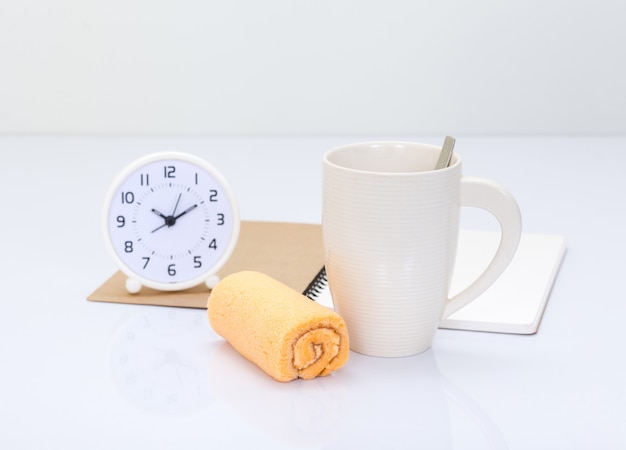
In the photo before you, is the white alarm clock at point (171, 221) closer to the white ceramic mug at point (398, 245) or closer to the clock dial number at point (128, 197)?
the clock dial number at point (128, 197)

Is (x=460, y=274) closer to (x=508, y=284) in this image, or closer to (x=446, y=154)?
(x=508, y=284)

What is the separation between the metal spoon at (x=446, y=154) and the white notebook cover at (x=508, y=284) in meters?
0.24

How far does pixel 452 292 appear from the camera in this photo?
1.39 meters

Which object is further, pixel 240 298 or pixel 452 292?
pixel 452 292

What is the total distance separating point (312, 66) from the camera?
2.83m

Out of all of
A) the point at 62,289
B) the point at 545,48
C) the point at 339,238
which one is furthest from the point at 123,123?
the point at 339,238

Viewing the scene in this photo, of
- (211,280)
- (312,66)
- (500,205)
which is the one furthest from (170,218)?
(312,66)

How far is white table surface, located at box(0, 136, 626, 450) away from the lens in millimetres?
1049

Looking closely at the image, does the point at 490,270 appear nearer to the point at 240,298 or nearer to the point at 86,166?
the point at 240,298

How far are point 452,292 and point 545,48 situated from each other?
5.12ft

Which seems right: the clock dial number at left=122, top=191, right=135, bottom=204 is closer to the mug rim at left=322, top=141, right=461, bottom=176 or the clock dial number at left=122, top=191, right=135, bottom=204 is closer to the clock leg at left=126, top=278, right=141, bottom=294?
the clock leg at left=126, top=278, right=141, bottom=294

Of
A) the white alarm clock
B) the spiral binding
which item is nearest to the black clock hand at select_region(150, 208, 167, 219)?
the white alarm clock

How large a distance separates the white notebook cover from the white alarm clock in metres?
0.18

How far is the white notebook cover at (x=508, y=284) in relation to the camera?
1.31 meters
